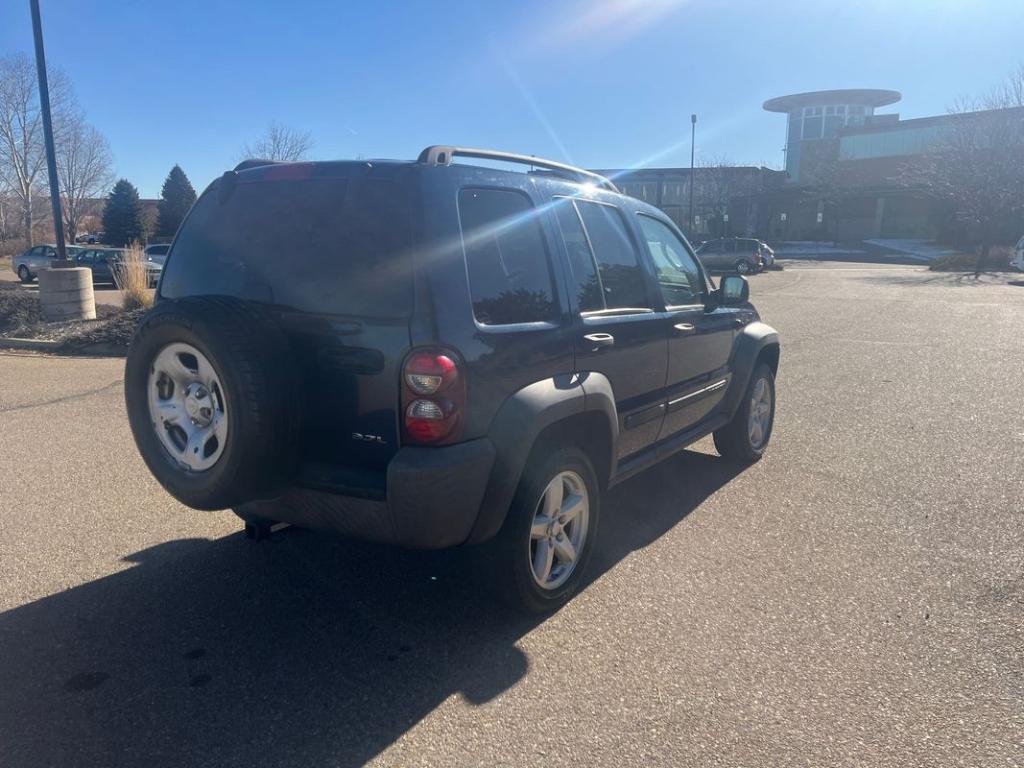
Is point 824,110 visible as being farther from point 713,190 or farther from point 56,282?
point 56,282

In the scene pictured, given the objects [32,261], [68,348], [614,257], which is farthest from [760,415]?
[32,261]

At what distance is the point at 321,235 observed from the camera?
3359 millimetres

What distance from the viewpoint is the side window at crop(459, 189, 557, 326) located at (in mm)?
3328

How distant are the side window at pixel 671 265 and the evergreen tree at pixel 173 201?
53166mm

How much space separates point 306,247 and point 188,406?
2.66 ft

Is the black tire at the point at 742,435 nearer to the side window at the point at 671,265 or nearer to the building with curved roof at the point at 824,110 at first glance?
the side window at the point at 671,265

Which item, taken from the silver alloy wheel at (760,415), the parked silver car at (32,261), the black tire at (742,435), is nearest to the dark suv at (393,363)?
the black tire at (742,435)

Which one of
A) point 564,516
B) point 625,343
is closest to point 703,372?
point 625,343

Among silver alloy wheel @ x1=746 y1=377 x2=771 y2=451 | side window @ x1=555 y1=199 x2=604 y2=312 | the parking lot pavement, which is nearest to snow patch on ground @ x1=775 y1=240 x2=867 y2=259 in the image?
silver alloy wheel @ x1=746 y1=377 x2=771 y2=451

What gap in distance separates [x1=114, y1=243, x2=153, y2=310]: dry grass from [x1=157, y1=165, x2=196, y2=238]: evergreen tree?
137ft

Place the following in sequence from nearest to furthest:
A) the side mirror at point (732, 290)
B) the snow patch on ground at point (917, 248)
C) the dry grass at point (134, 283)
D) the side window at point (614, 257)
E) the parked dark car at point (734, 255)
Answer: the side window at point (614, 257), the side mirror at point (732, 290), the dry grass at point (134, 283), the parked dark car at point (734, 255), the snow patch on ground at point (917, 248)

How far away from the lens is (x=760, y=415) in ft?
20.5

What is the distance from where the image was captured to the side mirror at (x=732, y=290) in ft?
18.2

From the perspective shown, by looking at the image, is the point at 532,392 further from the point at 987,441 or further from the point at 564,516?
the point at 987,441
